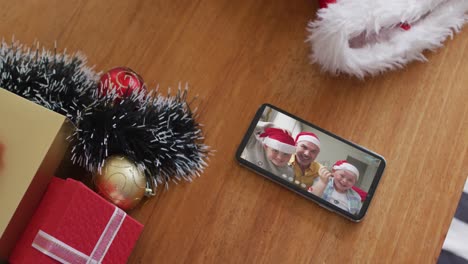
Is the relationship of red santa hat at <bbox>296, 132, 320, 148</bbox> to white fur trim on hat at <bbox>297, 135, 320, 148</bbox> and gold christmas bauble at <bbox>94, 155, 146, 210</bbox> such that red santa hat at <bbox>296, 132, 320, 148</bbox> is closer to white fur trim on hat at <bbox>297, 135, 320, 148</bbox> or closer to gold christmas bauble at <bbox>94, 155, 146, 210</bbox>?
white fur trim on hat at <bbox>297, 135, 320, 148</bbox>

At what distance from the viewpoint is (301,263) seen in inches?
25.6

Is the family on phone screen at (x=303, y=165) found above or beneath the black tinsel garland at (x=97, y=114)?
above

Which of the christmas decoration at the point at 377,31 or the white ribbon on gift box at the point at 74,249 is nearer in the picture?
the white ribbon on gift box at the point at 74,249

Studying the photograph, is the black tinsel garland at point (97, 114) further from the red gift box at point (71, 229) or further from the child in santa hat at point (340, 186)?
the child in santa hat at point (340, 186)

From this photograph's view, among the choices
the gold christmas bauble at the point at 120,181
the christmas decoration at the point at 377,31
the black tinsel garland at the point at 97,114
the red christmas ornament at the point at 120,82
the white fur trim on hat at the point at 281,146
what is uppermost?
the christmas decoration at the point at 377,31

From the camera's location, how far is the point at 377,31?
2.25 feet

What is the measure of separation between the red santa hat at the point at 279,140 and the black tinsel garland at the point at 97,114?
0.39ft

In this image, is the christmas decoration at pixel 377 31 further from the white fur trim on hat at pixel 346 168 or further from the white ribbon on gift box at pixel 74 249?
the white ribbon on gift box at pixel 74 249

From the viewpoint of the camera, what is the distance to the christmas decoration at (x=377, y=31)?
0.67m

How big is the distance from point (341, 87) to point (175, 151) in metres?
0.28

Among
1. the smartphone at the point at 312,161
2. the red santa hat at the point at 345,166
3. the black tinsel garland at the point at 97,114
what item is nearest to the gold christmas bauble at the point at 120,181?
the black tinsel garland at the point at 97,114

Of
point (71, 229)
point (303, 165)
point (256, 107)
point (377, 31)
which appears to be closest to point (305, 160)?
point (303, 165)

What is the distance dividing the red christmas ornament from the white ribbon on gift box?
16cm

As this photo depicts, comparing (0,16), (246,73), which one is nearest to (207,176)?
(246,73)
